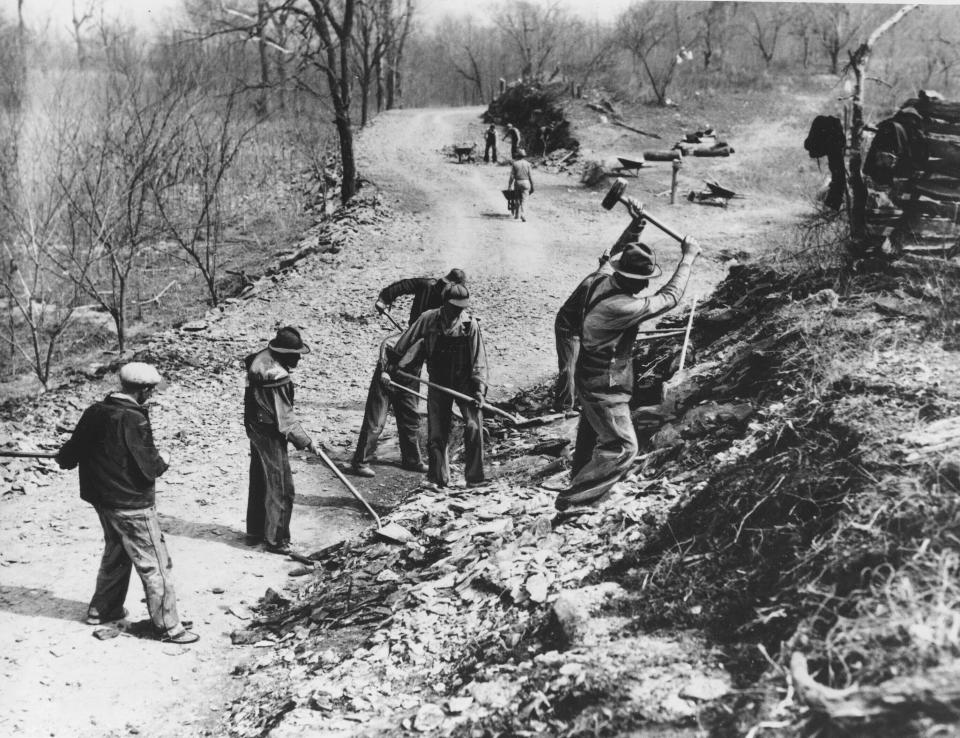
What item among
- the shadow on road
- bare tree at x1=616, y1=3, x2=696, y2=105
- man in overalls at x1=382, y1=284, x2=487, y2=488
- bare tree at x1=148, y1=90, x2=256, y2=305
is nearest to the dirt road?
the shadow on road

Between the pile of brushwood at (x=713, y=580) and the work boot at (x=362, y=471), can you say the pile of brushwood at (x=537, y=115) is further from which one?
the pile of brushwood at (x=713, y=580)

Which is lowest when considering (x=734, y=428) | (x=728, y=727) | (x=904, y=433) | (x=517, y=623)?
(x=517, y=623)

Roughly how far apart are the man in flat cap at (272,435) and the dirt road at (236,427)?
0.22 metres

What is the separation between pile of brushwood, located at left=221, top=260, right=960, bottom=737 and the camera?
276 centimetres

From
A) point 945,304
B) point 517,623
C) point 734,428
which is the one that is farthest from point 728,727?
point 945,304

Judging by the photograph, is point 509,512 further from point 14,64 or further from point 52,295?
point 52,295

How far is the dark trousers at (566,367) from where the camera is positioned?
23.7 ft

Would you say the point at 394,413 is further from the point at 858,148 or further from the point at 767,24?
the point at 767,24

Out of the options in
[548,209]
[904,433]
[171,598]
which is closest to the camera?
[904,433]

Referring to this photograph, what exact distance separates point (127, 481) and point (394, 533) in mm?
2012

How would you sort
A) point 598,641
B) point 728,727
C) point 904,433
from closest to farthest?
point 728,727 < point 598,641 < point 904,433

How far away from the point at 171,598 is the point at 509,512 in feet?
7.56

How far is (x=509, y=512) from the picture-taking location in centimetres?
571

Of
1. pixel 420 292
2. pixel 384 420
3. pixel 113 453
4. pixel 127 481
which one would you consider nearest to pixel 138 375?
pixel 113 453
